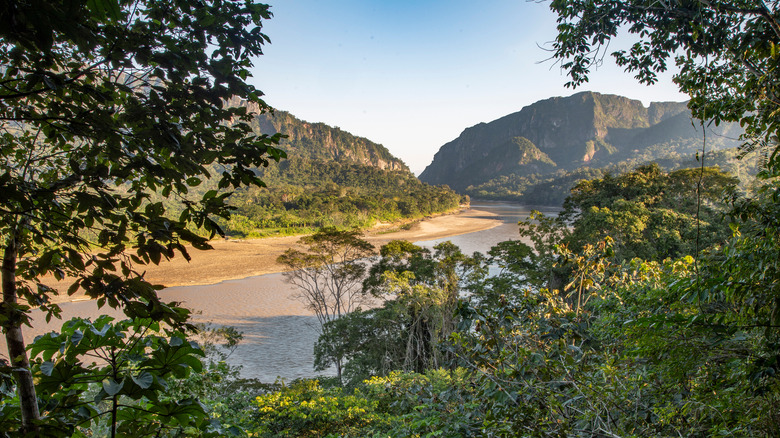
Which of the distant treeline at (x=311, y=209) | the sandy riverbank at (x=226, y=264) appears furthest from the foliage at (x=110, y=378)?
the distant treeline at (x=311, y=209)

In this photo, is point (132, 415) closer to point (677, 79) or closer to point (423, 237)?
point (677, 79)

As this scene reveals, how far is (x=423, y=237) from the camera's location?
34.1m

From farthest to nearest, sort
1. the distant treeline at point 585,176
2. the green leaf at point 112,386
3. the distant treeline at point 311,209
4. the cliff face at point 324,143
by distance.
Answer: the cliff face at point 324,143 < the distant treeline at point 311,209 < the distant treeline at point 585,176 < the green leaf at point 112,386

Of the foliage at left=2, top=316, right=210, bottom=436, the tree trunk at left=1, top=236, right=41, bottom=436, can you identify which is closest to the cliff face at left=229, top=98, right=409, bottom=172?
the tree trunk at left=1, top=236, right=41, bottom=436

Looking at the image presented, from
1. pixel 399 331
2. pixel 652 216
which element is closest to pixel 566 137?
pixel 652 216

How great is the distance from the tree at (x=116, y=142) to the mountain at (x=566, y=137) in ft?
398

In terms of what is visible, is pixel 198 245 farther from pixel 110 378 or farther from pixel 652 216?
pixel 652 216

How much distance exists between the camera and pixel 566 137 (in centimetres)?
13988

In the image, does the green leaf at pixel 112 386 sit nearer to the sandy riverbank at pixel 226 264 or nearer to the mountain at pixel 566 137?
the sandy riverbank at pixel 226 264

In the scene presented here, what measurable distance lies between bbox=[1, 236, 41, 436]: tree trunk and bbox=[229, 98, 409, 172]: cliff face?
10416cm

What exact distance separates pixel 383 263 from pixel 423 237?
20424mm

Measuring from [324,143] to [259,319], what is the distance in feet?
351

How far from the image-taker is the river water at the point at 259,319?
11185 millimetres

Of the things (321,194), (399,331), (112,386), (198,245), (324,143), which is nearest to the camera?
(112,386)
